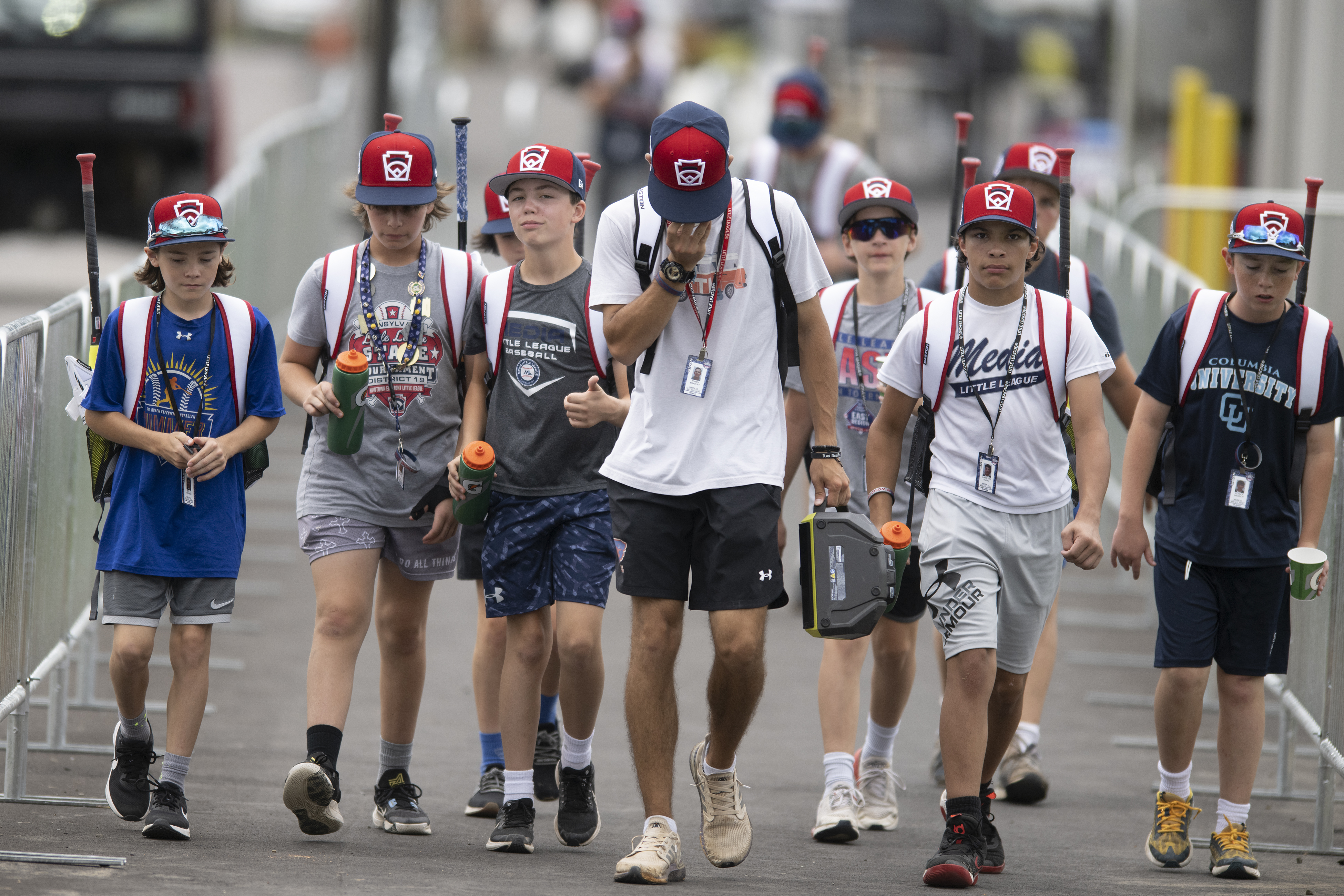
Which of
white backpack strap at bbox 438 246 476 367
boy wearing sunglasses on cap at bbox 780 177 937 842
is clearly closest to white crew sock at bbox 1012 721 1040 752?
boy wearing sunglasses on cap at bbox 780 177 937 842

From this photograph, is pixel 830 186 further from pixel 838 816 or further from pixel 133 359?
pixel 133 359

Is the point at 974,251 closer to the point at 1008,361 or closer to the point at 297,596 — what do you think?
the point at 1008,361

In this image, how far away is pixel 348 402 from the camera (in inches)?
255

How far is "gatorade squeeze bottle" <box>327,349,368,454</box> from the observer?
21.1ft

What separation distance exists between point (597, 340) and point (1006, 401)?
1359 mm

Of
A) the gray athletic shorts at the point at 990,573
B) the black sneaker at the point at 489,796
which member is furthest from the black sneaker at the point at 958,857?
the black sneaker at the point at 489,796

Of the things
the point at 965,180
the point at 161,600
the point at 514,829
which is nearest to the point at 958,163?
the point at 965,180

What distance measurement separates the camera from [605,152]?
17.0 meters

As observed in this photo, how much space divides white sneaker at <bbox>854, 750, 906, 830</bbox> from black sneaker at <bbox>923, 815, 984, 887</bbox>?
3.04 feet

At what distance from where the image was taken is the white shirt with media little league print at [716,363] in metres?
6.11

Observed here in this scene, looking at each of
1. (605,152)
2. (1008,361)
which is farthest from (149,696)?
(605,152)

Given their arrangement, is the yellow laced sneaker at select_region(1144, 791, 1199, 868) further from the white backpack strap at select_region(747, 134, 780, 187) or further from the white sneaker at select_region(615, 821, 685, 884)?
the white backpack strap at select_region(747, 134, 780, 187)

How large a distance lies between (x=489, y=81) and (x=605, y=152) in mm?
11717

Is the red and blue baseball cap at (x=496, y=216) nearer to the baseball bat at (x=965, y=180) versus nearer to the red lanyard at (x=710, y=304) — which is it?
the red lanyard at (x=710, y=304)
